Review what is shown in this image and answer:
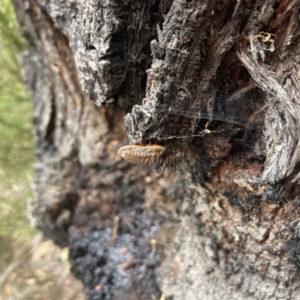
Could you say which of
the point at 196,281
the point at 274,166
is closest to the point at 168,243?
the point at 196,281

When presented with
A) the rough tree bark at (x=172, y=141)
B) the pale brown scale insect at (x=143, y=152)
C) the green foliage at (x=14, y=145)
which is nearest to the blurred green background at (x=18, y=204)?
the green foliage at (x=14, y=145)

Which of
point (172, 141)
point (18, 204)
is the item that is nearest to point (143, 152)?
point (172, 141)

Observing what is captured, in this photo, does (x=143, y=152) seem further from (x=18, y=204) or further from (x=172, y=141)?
(x=18, y=204)

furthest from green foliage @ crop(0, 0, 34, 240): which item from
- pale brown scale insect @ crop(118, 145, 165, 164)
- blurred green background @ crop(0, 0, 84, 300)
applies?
pale brown scale insect @ crop(118, 145, 165, 164)

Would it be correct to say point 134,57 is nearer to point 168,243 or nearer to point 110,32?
point 110,32

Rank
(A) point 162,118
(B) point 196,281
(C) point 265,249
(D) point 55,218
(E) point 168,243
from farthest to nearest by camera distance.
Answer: (D) point 55,218 → (E) point 168,243 → (B) point 196,281 → (C) point 265,249 → (A) point 162,118

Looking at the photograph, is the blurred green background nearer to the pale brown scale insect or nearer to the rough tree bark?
the rough tree bark

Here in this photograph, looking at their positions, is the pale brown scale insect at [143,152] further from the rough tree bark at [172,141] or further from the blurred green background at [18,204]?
the blurred green background at [18,204]
